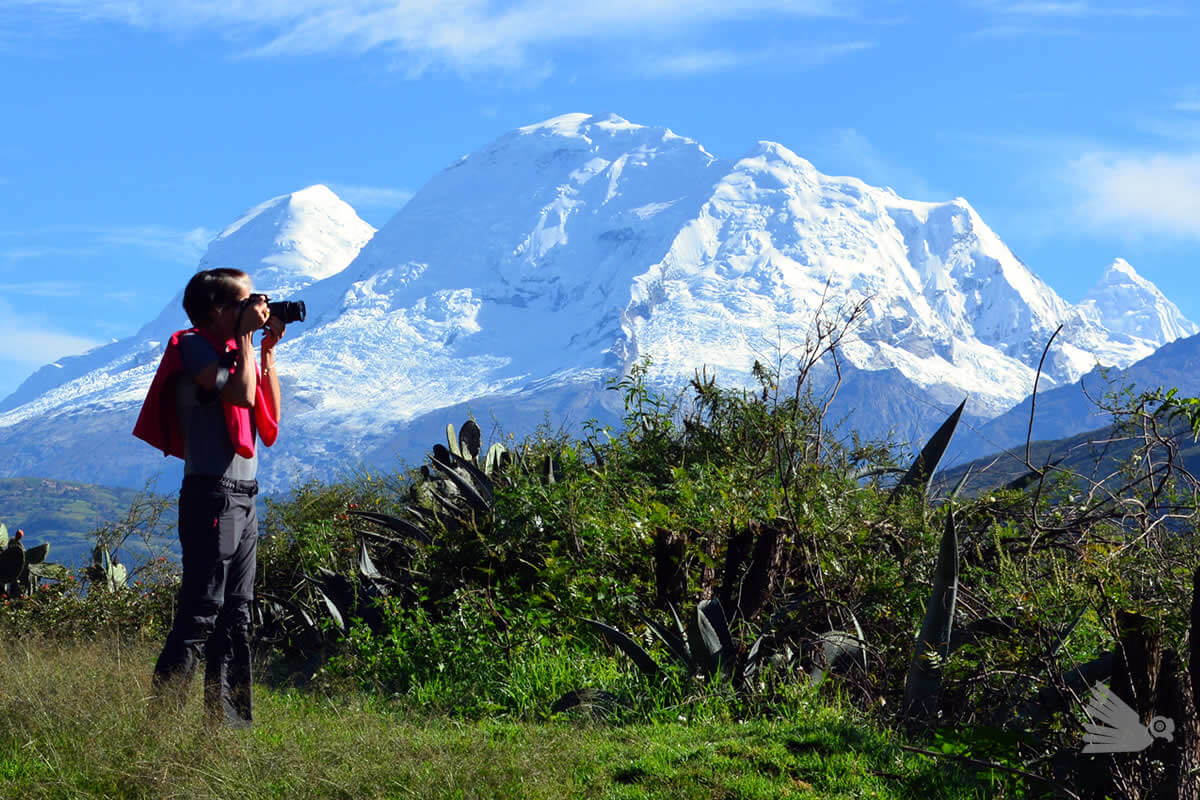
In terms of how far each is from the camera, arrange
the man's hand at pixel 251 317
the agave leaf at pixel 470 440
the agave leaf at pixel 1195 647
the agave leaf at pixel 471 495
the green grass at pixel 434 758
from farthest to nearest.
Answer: the agave leaf at pixel 470 440, the agave leaf at pixel 471 495, the man's hand at pixel 251 317, the green grass at pixel 434 758, the agave leaf at pixel 1195 647

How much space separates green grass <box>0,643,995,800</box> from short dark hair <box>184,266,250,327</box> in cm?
177

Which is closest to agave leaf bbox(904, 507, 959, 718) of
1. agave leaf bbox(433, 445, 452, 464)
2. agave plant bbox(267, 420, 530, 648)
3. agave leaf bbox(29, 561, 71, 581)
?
agave plant bbox(267, 420, 530, 648)

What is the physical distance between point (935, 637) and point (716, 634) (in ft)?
3.74

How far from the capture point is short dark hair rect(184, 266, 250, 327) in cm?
544

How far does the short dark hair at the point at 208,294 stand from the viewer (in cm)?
544

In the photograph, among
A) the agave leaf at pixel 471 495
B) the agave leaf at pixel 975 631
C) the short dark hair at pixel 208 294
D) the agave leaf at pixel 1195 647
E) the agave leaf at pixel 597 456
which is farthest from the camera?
the agave leaf at pixel 597 456

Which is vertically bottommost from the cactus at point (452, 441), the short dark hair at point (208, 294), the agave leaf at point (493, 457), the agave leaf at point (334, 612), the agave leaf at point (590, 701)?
the agave leaf at point (590, 701)

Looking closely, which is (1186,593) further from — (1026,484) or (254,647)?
(254,647)

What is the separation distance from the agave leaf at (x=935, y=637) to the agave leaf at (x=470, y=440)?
19.8 ft

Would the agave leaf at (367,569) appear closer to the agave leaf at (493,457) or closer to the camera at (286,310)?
the agave leaf at (493,457)

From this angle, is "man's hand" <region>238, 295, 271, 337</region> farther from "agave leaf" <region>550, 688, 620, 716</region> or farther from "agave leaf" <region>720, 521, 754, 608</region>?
"agave leaf" <region>720, 521, 754, 608</region>

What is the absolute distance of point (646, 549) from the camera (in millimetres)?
7652

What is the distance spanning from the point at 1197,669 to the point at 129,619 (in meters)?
7.87

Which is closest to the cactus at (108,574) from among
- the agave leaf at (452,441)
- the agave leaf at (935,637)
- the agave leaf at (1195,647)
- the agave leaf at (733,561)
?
the agave leaf at (452,441)
